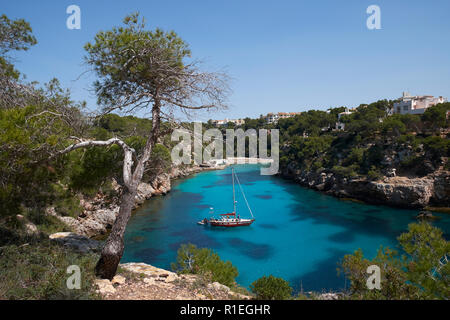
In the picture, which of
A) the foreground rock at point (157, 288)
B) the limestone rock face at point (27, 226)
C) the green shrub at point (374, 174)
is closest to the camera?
the foreground rock at point (157, 288)

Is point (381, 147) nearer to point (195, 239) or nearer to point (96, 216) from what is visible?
point (195, 239)

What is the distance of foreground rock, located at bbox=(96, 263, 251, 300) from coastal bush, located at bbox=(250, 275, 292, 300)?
1.82 ft

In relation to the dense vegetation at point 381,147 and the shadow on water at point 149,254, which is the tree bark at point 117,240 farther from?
the dense vegetation at point 381,147

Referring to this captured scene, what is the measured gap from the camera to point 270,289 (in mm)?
5578

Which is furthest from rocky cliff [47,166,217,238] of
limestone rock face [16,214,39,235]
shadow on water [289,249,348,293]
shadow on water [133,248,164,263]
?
shadow on water [289,249,348,293]

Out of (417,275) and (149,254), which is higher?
(417,275)

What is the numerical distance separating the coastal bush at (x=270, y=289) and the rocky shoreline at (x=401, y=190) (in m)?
21.4

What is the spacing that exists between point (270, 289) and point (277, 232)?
47.2 feet

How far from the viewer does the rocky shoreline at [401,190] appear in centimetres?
2261

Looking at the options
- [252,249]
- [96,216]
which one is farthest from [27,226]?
[252,249]

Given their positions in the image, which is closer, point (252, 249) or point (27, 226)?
point (27, 226)

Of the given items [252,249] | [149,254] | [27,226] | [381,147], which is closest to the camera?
[27,226]

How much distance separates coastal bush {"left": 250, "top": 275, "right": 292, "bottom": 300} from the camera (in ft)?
16.6

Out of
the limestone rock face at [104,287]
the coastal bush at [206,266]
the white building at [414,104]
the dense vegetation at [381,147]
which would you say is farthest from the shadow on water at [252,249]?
the white building at [414,104]
